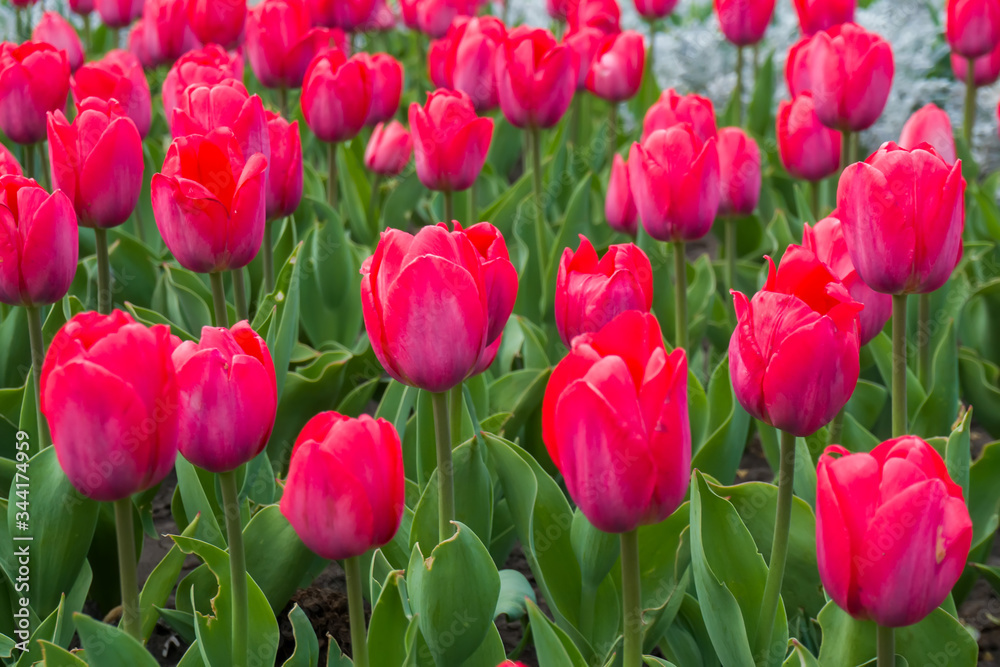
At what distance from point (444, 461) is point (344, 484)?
258mm

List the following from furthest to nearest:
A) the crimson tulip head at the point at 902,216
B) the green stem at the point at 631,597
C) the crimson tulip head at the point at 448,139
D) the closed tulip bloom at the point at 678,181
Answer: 1. the crimson tulip head at the point at 448,139
2. the closed tulip bloom at the point at 678,181
3. the crimson tulip head at the point at 902,216
4. the green stem at the point at 631,597

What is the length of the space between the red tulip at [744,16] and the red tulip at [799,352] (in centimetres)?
197

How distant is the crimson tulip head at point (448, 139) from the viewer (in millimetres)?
1871

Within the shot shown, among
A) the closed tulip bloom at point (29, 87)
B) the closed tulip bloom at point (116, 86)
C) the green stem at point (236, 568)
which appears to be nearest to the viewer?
the green stem at point (236, 568)

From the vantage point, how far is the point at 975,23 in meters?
2.56

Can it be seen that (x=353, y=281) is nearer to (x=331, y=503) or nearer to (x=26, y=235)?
(x=26, y=235)

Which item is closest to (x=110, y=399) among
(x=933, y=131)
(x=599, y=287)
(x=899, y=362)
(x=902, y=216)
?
(x=599, y=287)

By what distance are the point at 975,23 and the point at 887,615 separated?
6.89 ft

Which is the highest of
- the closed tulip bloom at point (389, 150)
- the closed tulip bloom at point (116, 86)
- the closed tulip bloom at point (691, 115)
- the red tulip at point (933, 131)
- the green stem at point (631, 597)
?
the closed tulip bloom at point (116, 86)

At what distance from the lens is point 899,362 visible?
1.45 meters

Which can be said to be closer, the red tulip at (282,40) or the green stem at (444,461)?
the green stem at (444,461)

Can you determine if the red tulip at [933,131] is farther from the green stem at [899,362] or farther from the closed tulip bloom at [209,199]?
the closed tulip bloom at [209,199]

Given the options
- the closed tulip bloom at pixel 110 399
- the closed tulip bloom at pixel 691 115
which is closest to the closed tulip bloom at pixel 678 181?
the closed tulip bloom at pixel 691 115

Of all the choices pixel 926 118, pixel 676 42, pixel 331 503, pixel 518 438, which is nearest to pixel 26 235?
pixel 331 503
